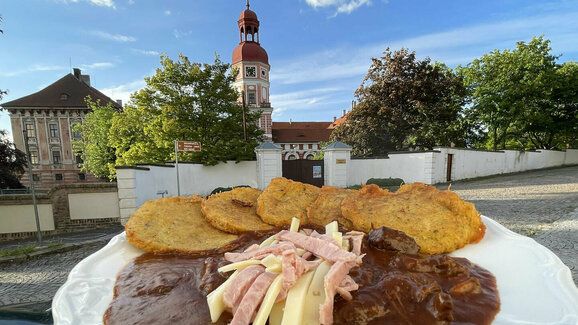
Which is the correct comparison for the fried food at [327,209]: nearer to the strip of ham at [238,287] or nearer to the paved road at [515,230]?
the strip of ham at [238,287]

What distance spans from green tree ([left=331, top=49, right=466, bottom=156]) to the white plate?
19690 millimetres

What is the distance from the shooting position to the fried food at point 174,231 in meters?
→ 2.12

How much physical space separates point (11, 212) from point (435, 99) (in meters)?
26.6

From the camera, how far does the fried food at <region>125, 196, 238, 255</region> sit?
212 centimetres

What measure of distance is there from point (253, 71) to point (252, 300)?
162 feet

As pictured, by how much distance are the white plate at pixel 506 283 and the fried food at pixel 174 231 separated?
15 cm

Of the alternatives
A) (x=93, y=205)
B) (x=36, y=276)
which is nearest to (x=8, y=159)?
(x=93, y=205)

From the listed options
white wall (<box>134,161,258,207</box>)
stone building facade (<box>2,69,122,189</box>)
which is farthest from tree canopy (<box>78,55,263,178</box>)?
stone building facade (<box>2,69,122,189</box>)

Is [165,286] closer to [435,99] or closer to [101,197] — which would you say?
[101,197]

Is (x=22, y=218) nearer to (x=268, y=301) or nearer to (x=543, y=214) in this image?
(x=268, y=301)

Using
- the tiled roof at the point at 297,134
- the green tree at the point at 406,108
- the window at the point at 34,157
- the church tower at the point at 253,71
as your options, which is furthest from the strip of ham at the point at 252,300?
the tiled roof at the point at 297,134

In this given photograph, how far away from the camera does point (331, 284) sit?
1245mm

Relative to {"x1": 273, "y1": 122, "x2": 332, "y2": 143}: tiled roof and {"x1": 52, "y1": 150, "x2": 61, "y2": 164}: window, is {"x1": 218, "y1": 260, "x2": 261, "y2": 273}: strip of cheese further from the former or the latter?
{"x1": 273, "y1": 122, "x2": 332, "y2": 143}: tiled roof

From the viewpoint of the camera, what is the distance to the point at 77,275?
1.68 m
